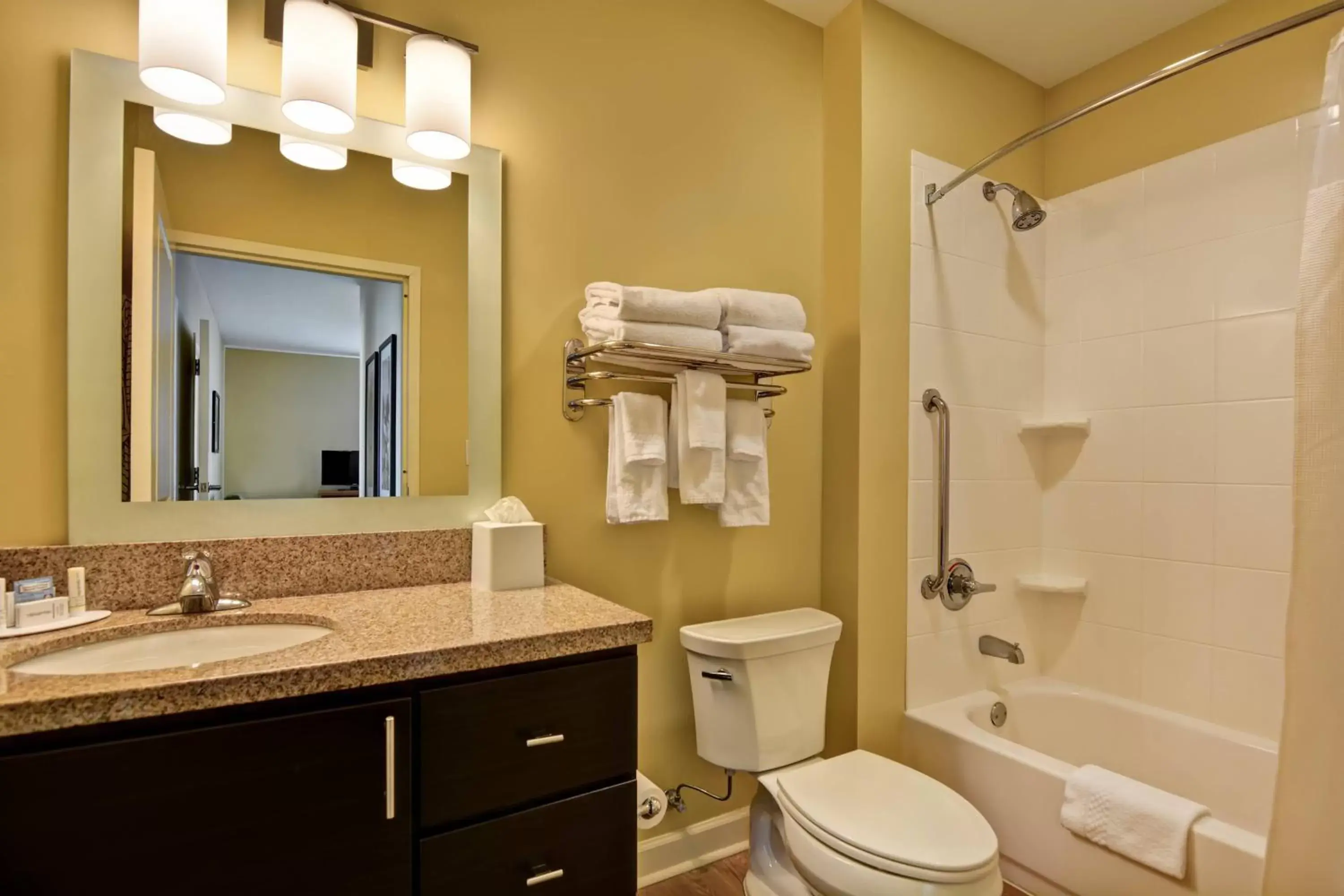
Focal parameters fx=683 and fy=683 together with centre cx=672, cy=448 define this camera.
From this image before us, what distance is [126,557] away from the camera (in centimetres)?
123

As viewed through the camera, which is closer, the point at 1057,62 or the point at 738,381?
the point at 738,381

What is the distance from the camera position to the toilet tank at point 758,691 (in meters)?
1.67

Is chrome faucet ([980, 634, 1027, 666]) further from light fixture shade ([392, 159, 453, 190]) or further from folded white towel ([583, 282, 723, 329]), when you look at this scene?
light fixture shade ([392, 159, 453, 190])

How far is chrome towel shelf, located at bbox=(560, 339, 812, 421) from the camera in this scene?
62.9 inches

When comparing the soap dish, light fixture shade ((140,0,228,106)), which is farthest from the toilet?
light fixture shade ((140,0,228,106))

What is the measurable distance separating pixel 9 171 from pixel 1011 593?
278cm

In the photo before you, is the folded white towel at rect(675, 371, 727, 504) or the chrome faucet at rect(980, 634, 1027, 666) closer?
the folded white towel at rect(675, 371, 727, 504)

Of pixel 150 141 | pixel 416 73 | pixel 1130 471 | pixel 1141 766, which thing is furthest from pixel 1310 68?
pixel 150 141

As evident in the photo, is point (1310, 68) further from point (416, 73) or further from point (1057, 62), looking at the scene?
point (416, 73)

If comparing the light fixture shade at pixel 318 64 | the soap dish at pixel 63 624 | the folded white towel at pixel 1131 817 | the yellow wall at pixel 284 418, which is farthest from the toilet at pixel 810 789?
the light fixture shade at pixel 318 64

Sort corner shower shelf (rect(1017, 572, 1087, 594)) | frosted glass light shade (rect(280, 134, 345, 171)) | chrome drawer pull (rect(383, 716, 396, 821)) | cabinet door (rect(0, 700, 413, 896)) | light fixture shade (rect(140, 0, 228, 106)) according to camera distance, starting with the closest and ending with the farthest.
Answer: cabinet door (rect(0, 700, 413, 896)), chrome drawer pull (rect(383, 716, 396, 821)), light fixture shade (rect(140, 0, 228, 106)), frosted glass light shade (rect(280, 134, 345, 171)), corner shower shelf (rect(1017, 572, 1087, 594))

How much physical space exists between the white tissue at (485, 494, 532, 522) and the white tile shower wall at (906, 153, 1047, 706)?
120 cm

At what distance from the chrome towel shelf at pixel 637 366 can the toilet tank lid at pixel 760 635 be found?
0.63m

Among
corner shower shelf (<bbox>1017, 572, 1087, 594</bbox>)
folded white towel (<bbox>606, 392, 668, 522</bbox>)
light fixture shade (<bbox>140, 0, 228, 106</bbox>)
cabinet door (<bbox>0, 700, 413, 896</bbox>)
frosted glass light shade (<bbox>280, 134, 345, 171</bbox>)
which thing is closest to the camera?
cabinet door (<bbox>0, 700, 413, 896</bbox>)
